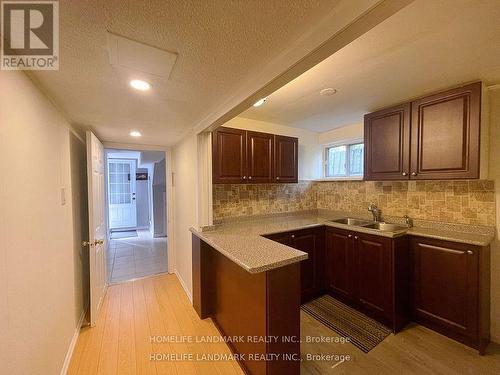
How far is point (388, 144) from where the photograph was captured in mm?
2174

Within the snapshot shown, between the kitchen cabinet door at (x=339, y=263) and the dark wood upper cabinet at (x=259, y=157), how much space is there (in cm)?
102

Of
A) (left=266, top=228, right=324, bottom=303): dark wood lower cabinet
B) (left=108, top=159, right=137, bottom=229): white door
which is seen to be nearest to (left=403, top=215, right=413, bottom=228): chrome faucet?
(left=266, top=228, right=324, bottom=303): dark wood lower cabinet

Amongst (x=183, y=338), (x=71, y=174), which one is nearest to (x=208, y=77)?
(x=71, y=174)

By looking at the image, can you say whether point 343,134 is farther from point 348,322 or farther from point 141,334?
point 141,334

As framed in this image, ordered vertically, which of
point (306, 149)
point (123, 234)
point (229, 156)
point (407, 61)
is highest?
point (407, 61)

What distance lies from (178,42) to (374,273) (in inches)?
95.5

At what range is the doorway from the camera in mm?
3857

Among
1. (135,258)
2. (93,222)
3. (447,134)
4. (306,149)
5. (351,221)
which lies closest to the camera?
(447,134)

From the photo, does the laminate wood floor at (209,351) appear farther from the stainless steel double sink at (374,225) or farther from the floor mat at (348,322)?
the stainless steel double sink at (374,225)

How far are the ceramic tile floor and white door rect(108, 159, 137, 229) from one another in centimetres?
132

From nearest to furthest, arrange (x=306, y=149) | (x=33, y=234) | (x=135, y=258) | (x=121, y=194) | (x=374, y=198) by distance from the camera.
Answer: (x=33, y=234) < (x=374, y=198) < (x=306, y=149) < (x=135, y=258) < (x=121, y=194)

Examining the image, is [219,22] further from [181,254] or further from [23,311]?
[181,254]

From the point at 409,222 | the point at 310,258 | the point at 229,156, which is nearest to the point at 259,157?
the point at 229,156

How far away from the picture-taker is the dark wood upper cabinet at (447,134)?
1655mm
